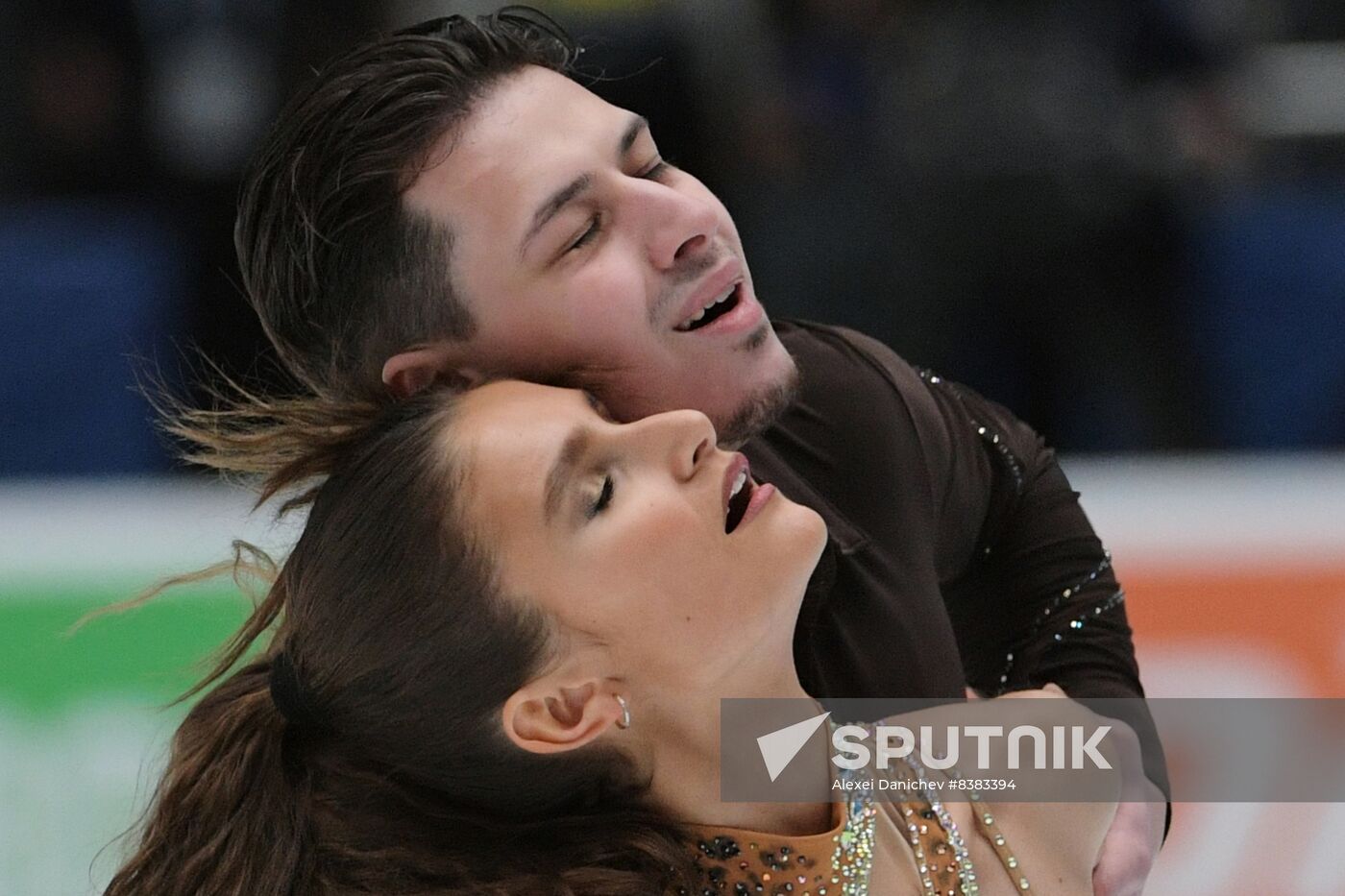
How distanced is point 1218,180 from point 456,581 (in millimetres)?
2975

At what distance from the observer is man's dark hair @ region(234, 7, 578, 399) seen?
183cm

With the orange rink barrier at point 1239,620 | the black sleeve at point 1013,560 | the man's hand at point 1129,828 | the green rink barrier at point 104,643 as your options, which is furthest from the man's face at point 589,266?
the orange rink barrier at point 1239,620

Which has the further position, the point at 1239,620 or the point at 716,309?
the point at 1239,620

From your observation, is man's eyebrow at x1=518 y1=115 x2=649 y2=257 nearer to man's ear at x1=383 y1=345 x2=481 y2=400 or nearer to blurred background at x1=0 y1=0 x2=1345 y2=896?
man's ear at x1=383 y1=345 x2=481 y2=400

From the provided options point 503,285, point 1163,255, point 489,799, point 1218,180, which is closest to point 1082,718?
point 489,799

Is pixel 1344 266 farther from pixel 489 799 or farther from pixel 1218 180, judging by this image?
pixel 489 799

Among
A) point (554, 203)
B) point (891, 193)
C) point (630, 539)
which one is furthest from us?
point (891, 193)

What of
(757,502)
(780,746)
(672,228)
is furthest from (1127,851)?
(672,228)

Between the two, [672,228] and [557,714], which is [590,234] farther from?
[557,714]

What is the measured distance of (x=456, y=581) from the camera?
1.59m

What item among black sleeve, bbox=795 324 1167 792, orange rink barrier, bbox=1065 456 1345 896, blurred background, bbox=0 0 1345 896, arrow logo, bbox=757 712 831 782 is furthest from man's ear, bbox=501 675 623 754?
blurred background, bbox=0 0 1345 896

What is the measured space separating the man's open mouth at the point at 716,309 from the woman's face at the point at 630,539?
231mm

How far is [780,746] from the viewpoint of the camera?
167 centimetres

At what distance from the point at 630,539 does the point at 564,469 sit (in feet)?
0.29
